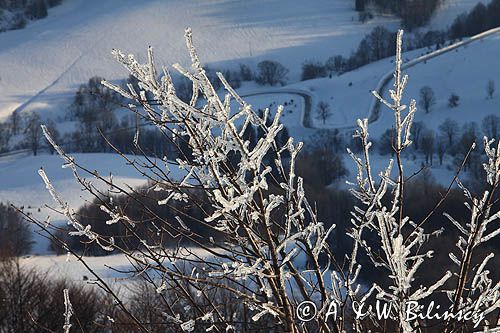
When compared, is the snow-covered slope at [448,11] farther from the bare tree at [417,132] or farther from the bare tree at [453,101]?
the bare tree at [417,132]

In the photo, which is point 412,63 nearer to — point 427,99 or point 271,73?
point 427,99

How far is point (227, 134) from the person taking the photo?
232cm

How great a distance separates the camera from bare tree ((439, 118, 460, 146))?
35.2 meters

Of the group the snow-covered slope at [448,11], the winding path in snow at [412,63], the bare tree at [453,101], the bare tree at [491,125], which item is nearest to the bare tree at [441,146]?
the bare tree at [491,125]

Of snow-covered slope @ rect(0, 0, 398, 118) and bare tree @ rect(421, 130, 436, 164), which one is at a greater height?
snow-covered slope @ rect(0, 0, 398, 118)

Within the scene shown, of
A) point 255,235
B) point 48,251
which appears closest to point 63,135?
point 48,251

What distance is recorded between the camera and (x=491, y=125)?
1385 inches

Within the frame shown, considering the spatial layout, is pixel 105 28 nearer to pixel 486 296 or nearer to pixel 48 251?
pixel 48 251

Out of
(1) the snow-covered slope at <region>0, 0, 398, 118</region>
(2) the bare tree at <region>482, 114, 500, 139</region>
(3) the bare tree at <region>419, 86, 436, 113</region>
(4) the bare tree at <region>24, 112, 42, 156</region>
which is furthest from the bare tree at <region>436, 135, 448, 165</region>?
(1) the snow-covered slope at <region>0, 0, 398, 118</region>

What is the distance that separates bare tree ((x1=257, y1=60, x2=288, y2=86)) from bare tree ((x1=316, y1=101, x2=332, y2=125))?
44.5ft

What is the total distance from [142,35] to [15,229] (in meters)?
50.3

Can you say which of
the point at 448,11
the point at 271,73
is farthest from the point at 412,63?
the point at 448,11

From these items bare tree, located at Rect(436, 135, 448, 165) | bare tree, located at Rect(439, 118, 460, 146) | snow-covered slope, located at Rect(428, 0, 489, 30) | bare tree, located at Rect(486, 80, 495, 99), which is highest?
snow-covered slope, located at Rect(428, 0, 489, 30)

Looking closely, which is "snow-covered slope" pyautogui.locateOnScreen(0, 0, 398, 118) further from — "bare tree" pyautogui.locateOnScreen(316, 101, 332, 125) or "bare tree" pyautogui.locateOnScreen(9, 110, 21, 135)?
"bare tree" pyautogui.locateOnScreen(316, 101, 332, 125)
